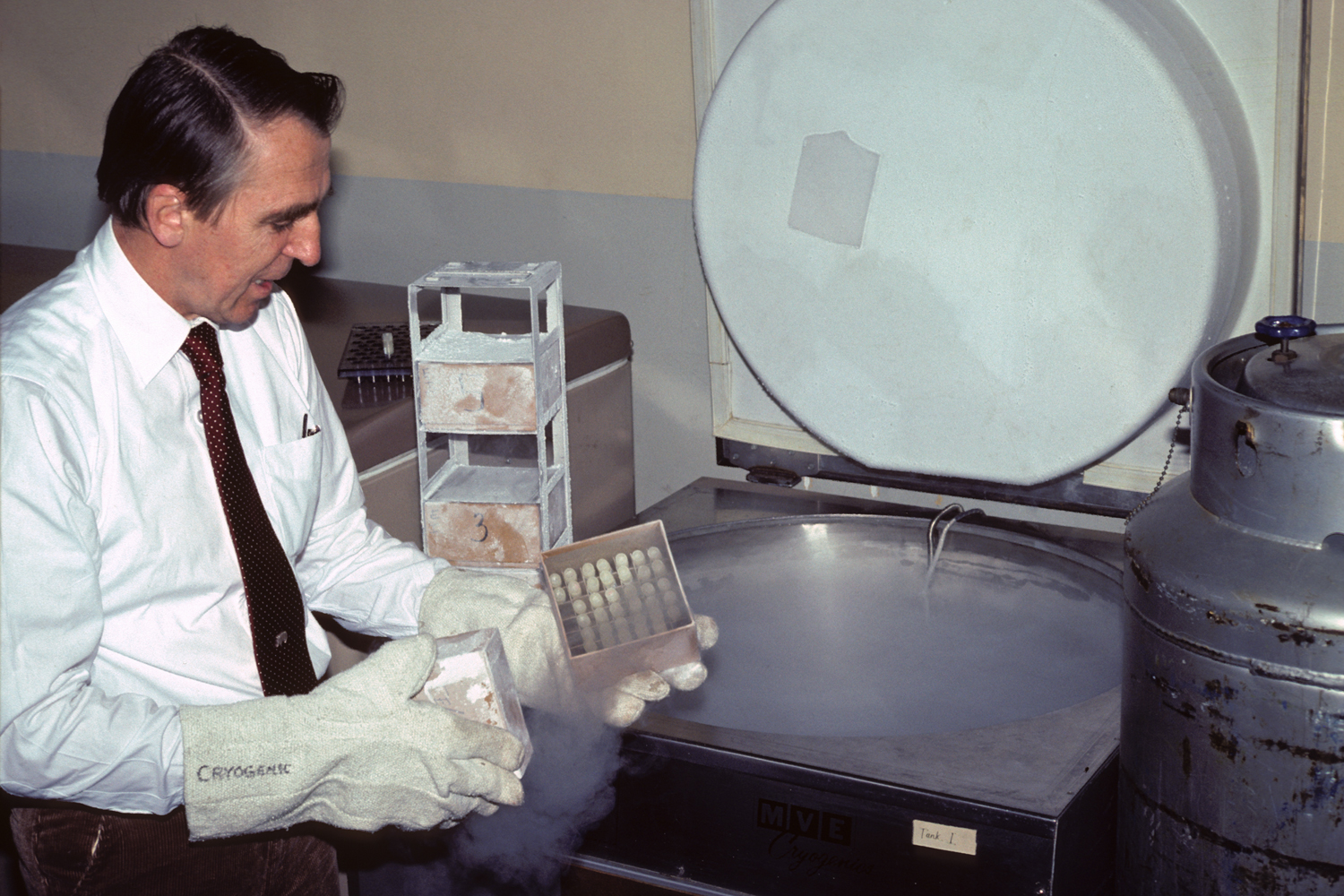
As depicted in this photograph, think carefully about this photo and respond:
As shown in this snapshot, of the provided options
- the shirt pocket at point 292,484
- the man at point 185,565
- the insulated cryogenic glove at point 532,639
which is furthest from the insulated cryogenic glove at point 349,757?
the shirt pocket at point 292,484

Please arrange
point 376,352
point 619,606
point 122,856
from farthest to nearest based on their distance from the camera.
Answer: point 376,352 → point 619,606 → point 122,856

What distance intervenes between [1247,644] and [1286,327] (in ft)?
1.06

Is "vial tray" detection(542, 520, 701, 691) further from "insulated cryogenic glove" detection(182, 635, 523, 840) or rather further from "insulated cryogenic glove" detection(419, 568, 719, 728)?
"insulated cryogenic glove" detection(182, 635, 523, 840)

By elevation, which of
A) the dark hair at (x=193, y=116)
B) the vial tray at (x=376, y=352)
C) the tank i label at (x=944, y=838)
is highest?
the dark hair at (x=193, y=116)

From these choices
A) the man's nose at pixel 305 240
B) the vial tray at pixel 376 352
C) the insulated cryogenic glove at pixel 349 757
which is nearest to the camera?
the insulated cryogenic glove at pixel 349 757

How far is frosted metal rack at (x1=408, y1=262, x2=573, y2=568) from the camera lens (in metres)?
1.71

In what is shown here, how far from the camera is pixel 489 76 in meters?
2.32

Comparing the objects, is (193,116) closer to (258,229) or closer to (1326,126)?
(258,229)

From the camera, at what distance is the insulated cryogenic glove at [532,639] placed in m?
1.41

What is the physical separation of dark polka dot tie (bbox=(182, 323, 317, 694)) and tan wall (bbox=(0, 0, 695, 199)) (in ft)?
3.37

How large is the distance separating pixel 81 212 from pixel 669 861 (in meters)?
2.31

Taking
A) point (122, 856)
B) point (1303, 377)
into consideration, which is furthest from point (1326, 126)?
point (122, 856)

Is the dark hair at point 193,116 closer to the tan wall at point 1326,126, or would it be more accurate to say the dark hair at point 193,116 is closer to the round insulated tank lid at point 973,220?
the round insulated tank lid at point 973,220

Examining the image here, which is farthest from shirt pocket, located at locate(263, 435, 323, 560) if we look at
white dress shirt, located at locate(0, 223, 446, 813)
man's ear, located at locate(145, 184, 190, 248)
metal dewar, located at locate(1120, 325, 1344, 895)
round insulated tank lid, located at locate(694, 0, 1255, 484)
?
metal dewar, located at locate(1120, 325, 1344, 895)
